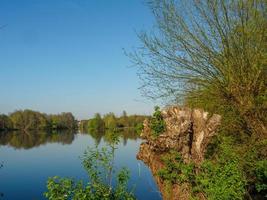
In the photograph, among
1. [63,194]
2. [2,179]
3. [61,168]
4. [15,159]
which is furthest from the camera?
[15,159]

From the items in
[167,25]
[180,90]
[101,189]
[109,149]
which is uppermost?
[167,25]

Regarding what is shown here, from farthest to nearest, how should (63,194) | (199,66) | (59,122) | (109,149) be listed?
1. (59,122)
2. (199,66)
3. (109,149)
4. (63,194)

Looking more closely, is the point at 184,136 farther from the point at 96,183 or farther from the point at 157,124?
the point at 96,183

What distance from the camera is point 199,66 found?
10.3 m

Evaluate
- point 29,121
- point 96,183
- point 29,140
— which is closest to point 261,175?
point 96,183

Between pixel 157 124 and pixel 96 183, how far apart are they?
405cm

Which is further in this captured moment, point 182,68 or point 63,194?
point 182,68

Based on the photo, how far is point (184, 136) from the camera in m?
11.7

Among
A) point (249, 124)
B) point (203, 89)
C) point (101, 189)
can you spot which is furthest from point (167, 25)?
point (101, 189)

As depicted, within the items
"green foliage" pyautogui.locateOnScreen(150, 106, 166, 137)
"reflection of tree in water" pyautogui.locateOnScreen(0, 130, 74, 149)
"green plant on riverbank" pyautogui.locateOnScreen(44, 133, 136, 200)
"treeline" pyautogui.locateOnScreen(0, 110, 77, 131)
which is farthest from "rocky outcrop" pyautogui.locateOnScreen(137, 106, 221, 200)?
"treeline" pyautogui.locateOnScreen(0, 110, 77, 131)

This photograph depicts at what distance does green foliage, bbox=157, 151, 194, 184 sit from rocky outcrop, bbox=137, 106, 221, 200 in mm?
188

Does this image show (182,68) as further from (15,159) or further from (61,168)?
(15,159)

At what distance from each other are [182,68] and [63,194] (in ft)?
16.0

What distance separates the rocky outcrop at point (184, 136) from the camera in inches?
452
